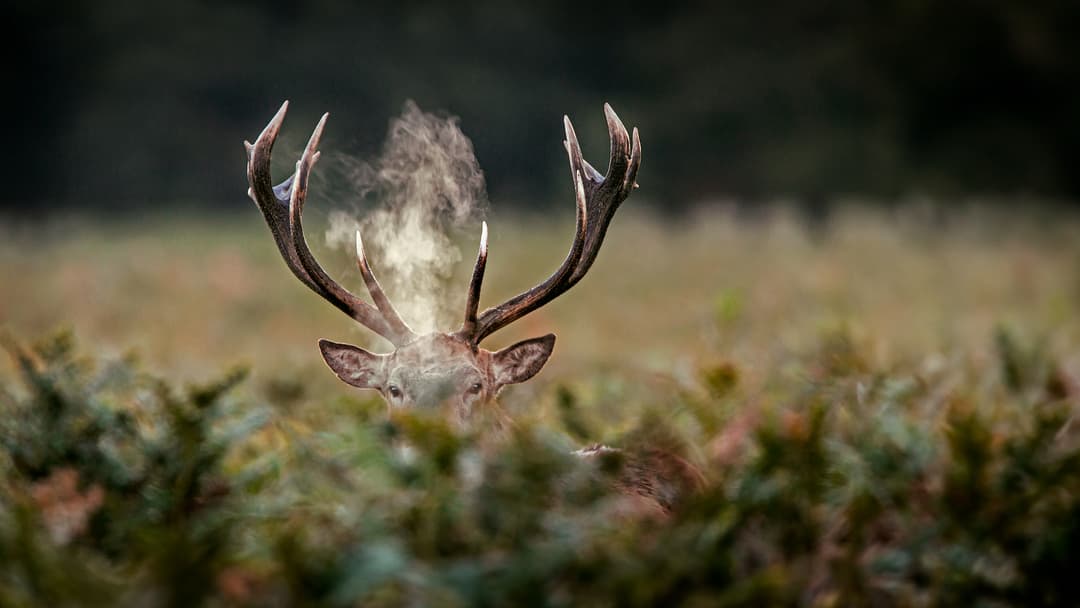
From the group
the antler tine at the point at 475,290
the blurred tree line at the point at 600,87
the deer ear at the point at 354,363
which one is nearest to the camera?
the antler tine at the point at 475,290

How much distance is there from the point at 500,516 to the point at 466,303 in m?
3.32

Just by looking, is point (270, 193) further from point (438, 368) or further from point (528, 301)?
point (528, 301)

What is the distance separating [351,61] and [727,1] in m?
15.4

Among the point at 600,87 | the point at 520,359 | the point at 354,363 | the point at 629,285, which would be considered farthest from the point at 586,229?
the point at 600,87

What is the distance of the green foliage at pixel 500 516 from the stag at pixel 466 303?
87.5 inches

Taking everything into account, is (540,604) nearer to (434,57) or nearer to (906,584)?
(906,584)

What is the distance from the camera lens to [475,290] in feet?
17.1

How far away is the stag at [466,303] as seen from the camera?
5.24m

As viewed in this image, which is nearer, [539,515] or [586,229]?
[539,515]

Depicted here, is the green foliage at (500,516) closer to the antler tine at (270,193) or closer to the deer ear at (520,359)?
the antler tine at (270,193)

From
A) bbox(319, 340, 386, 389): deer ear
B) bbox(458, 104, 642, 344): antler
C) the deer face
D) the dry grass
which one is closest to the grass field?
the deer face

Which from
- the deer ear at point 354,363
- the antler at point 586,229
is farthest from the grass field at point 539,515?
the antler at point 586,229

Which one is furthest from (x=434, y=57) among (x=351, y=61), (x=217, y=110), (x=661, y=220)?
(x=661, y=220)

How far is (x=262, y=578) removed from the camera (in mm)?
2006
